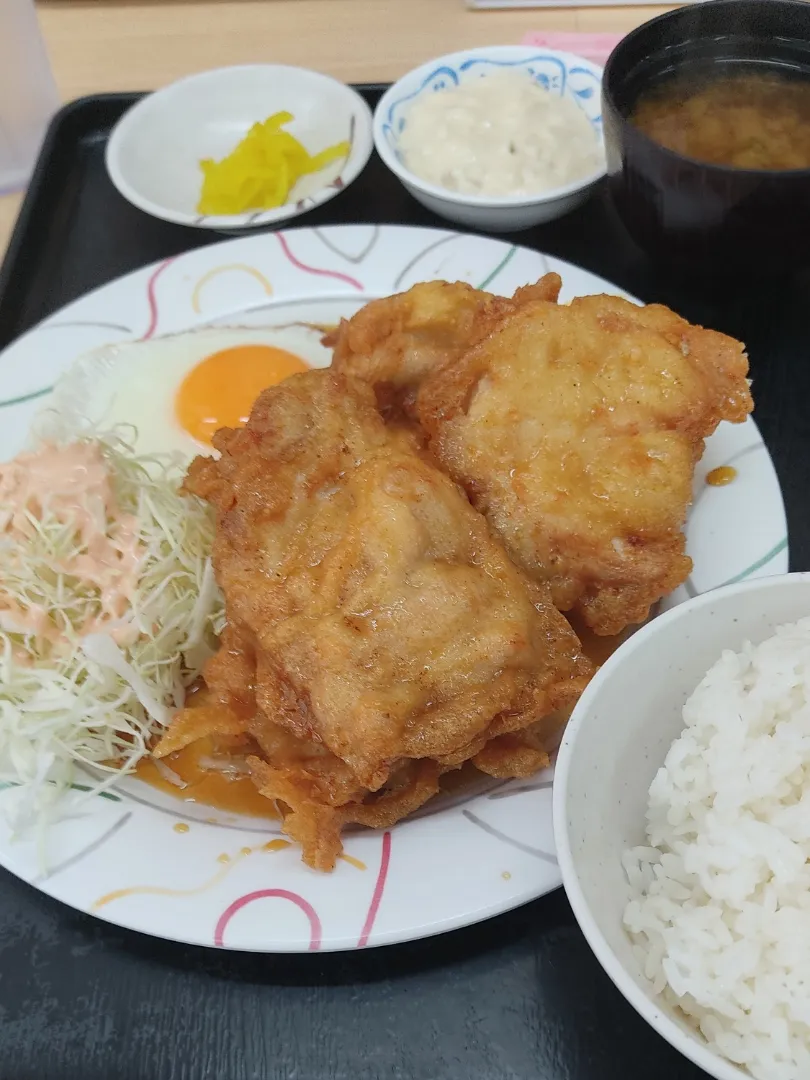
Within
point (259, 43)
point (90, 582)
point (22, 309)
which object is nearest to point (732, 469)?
point (90, 582)

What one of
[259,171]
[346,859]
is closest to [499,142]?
[259,171]

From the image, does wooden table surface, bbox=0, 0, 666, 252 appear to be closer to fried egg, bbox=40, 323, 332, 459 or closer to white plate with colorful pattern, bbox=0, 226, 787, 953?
fried egg, bbox=40, 323, 332, 459

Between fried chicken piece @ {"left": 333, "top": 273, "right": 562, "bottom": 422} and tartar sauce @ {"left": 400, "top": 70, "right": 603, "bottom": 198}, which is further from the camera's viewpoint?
tartar sauce @ {"left": 400, "top": 70, "right": 603, "bottom": 198}

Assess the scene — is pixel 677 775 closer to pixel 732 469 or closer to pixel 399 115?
pixel 732 469

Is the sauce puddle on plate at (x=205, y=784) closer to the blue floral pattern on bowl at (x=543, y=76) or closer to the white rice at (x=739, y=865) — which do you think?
the white rice at (x=739, y=865)

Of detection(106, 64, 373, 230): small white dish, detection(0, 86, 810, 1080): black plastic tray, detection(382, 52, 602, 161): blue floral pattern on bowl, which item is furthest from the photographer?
detection(382, 52, 602, 161): blue floral pattern on bowl

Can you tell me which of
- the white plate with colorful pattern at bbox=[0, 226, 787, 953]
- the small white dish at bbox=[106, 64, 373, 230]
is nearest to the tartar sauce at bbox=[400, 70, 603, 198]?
the small white dish at bbox=[106, 64, 373, 230]

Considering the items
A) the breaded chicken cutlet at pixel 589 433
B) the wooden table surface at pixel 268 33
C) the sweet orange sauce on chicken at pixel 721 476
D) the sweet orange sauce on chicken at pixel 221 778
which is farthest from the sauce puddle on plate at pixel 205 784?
the wooden table surface at pixel 268 33

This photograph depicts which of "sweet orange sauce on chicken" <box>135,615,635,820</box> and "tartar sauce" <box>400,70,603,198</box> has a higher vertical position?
"tartar sauce" <box>400,70,603,198</box>
